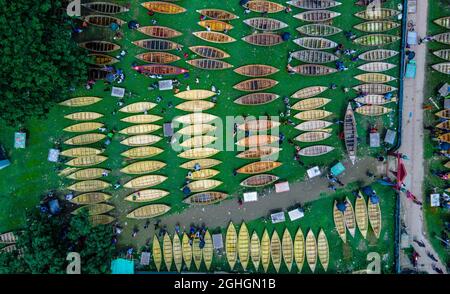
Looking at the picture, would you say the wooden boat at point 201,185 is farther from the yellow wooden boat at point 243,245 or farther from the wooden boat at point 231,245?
the yellow wooden boat at point 243,245

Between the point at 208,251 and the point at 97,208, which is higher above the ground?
the point at 97,208

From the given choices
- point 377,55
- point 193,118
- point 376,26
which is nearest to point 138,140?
point 193,118

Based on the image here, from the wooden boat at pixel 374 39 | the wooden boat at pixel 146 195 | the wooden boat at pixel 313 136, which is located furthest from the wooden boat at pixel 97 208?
the wooden boat at pixel 374 39

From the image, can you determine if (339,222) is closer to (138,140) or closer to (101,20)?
(138,140)

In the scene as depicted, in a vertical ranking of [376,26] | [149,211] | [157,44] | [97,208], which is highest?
[376,26]

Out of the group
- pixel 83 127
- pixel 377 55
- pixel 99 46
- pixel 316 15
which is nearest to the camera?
pixel 99 46
